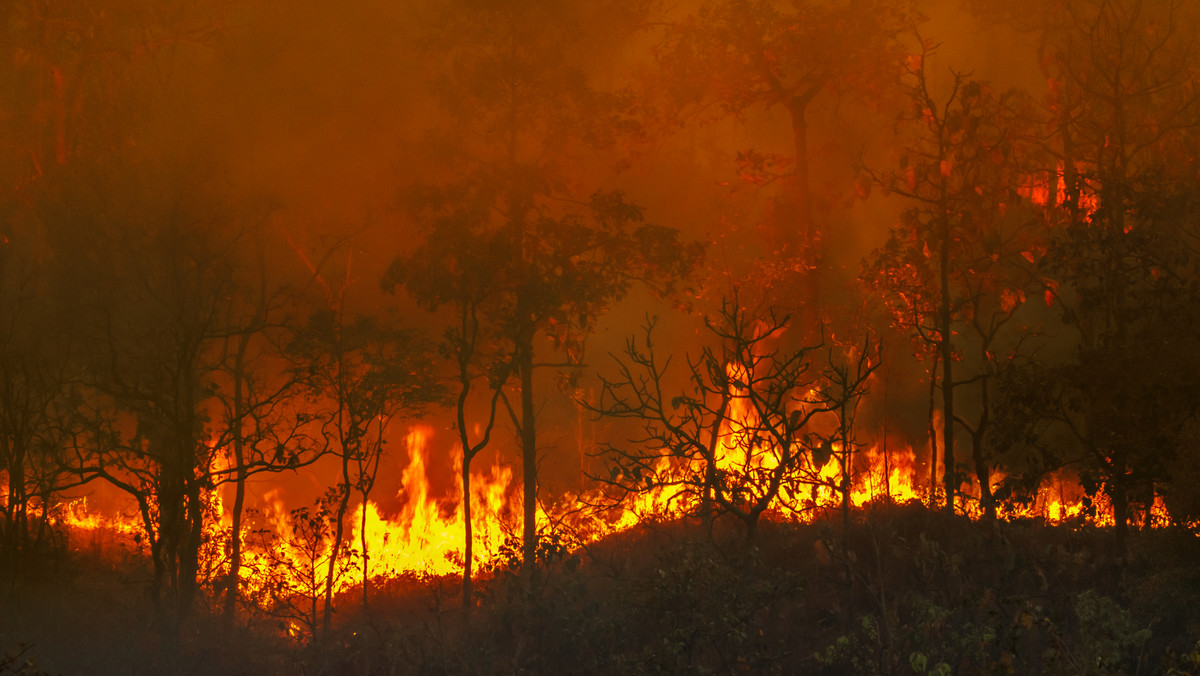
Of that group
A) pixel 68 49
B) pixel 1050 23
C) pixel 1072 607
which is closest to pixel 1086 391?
pixel 1072 607

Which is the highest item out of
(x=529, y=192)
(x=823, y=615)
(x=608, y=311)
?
(x=529, y=192)

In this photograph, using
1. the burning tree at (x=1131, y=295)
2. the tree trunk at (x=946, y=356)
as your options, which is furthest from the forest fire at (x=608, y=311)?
the tree trunk at (x=946, y=356)

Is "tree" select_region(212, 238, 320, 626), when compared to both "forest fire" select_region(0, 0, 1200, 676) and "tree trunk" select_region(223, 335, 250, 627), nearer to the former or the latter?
"tree trunk" select_region(223, 335, 250, 627)

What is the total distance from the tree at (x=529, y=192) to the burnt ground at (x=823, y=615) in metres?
4.98

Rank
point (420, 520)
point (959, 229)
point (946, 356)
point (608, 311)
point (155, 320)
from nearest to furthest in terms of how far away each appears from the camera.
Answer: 1. point (946, 356)
2. point (959, 229)
3. point (155, 320)
4. point (608, 311)
5. point (420, 520)

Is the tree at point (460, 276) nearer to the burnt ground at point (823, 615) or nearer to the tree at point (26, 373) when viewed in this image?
the burnt ground at point (823, 615)

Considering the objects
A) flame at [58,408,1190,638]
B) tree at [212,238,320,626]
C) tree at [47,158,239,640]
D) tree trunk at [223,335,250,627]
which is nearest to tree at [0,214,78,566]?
tree at [47,158,239,640]

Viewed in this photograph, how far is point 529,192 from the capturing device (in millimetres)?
20828

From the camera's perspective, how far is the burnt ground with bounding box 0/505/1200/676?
10023 mm

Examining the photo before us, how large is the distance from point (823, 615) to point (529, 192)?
10956 mm

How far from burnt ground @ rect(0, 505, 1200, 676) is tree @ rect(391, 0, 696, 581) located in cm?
498

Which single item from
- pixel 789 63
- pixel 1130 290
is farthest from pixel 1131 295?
pixel 789 63

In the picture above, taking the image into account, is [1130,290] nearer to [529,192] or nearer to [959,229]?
[959,229]

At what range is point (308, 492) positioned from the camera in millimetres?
39094
